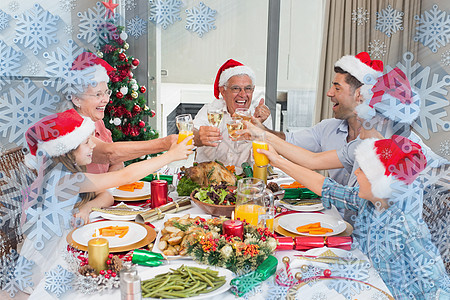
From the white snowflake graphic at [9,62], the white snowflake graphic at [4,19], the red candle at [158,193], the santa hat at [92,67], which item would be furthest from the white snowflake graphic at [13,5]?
the red candle at [158,193]

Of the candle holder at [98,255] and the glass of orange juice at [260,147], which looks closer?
the candle holder at [98,255]

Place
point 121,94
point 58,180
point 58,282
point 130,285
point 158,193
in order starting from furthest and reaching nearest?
1. point 121,94
2. point 158,193
3. point 58,180
4. point 58,282
5. point 130,285

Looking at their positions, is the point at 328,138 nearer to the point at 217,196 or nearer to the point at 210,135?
the point at 210,135

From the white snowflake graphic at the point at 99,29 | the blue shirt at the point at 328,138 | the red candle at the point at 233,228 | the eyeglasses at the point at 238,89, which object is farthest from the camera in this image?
the white snowflake graphic at the point at 99,29

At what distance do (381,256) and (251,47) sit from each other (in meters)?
3.12

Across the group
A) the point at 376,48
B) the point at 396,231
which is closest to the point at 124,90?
the point at 376,48

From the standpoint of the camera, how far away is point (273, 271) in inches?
47.5

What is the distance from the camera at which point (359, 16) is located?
3.87 meters

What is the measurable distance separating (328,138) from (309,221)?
104 cm

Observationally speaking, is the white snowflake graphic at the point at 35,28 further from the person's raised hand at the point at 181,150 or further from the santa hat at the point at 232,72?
the santa hat at the point at 232,72

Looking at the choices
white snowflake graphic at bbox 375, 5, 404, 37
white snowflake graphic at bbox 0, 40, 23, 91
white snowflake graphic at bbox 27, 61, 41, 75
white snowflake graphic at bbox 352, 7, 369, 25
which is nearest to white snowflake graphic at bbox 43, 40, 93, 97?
white snowflake graphic at bbox 0, 40, 23, 91

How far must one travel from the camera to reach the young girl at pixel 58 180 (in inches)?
63.0

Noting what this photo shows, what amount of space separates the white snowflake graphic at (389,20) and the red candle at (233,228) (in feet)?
10.7

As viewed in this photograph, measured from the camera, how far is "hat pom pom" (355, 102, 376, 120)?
75.0 inches
